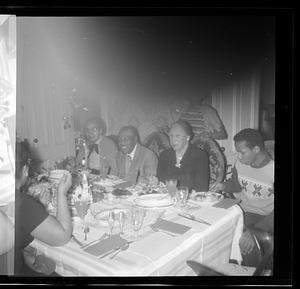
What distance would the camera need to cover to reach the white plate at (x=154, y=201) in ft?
5.73

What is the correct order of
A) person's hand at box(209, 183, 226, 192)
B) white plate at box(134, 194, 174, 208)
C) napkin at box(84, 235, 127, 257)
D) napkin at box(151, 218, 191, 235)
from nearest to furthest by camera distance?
napkin at box(84, 235, 127, 257), napkin at box(151, 218, 191, 235), white plate at box(134, 194, 174, 208), person's hand at box(209, 183, 226, 192)

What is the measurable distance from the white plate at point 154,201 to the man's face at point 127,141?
0.79 feet

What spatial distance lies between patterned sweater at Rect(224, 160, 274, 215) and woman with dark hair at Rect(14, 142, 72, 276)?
0.78 m

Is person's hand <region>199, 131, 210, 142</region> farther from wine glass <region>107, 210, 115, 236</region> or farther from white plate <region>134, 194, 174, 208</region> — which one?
wine glass <region>107, 210, 115, 236</region>

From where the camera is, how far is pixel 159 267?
1557 mm

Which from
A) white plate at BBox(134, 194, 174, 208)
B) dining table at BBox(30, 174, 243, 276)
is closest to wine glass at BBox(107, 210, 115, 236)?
dining table at BBox(30, 174, 243, 276)

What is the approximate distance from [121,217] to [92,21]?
0.93m

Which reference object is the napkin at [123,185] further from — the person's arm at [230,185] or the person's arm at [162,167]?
the person's arm at [230,185]

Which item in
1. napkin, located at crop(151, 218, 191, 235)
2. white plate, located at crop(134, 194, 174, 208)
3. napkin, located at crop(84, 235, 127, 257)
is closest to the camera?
napkin, located at crop(84, 235, 127, 257)

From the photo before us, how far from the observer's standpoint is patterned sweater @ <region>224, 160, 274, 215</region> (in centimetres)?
185

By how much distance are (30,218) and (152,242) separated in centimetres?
58

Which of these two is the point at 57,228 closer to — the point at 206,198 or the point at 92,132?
the point at 92,132

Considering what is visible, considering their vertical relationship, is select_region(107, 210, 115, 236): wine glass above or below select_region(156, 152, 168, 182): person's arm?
below

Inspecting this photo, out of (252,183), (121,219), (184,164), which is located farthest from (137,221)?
(252,183)
